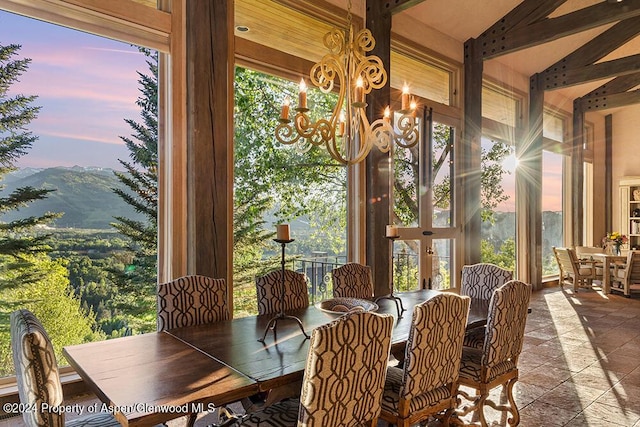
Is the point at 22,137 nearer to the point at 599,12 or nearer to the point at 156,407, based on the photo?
the point at 156,407

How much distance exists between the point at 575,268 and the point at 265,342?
7181 mm

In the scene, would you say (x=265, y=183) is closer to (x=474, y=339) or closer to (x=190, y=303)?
(x=190, y=303)

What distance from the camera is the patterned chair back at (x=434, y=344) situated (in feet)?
6.34

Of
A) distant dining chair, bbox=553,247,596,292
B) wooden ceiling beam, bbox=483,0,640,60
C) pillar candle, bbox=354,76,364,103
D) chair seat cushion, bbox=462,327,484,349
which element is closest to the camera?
pillar candle, bbox=354,76,364,103

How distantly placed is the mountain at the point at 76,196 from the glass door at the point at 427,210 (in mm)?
3185

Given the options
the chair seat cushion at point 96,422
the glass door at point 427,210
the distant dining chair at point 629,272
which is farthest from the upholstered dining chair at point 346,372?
the distant dining chair at point 629,272

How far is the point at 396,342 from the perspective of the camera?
216cm

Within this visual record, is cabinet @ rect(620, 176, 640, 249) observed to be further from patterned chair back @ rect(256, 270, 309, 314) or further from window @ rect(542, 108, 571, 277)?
patterned chair back @ rect(256, 270, 309, 314)

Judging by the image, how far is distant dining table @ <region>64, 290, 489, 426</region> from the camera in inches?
58.4

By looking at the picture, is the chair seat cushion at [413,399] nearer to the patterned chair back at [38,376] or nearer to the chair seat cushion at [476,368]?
the chair seat cushion at [476,368]

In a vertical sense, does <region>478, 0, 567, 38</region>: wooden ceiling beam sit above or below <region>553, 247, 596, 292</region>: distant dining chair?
above

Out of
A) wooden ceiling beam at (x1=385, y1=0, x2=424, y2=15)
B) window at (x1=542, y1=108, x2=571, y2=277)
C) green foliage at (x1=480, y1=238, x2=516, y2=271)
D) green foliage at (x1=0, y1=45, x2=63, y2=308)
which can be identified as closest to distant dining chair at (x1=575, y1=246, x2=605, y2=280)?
window at (x1=542, y1=108, x2=571, y2=277)

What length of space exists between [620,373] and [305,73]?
383 cm

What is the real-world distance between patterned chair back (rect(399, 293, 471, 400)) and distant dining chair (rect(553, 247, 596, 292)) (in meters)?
6.52
